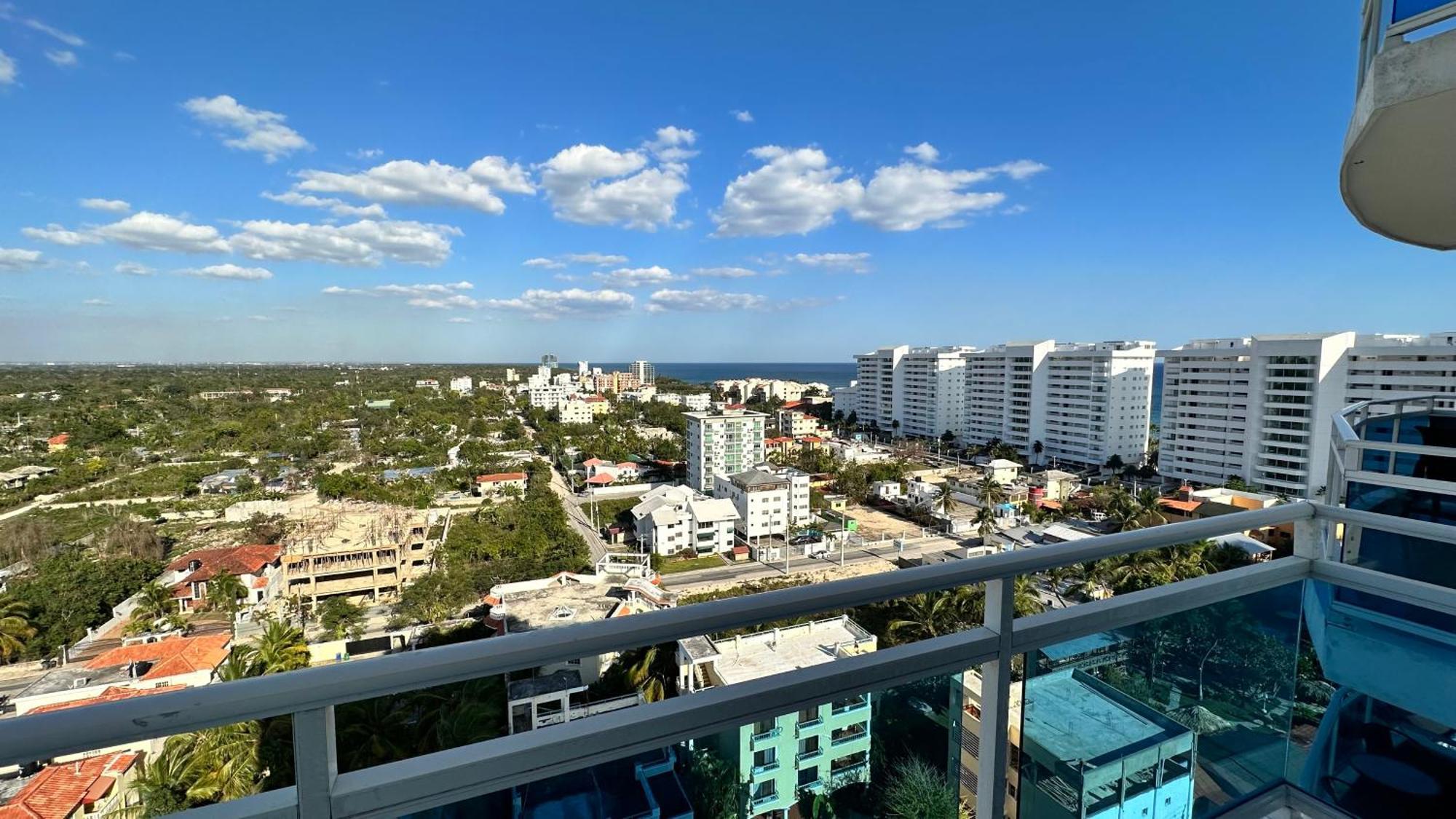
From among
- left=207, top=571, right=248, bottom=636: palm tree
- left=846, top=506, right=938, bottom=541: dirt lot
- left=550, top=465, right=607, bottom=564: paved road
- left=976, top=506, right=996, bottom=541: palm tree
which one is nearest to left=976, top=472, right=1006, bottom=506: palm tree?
left=976, top=506, right=996, bottom=541: palm tree

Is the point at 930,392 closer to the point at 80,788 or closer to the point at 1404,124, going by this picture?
the point at 1404,124

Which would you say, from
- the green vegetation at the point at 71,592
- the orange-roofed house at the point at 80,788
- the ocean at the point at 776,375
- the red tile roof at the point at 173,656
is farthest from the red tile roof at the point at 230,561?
the ocean at the point at 776,375

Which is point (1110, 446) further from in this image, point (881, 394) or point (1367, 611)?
point (1367, 611)

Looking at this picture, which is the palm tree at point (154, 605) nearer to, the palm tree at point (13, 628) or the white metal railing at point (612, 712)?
the palm tree at point (13, 628)

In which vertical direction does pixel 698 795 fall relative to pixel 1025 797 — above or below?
above

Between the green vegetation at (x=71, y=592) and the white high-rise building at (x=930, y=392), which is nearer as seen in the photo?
the green vegetation at (x=71, y=592)

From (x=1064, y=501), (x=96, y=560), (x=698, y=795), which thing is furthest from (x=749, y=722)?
(x=1064, y=501)

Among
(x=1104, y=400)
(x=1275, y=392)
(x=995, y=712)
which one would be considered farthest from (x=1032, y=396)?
(x=995, y=712)
